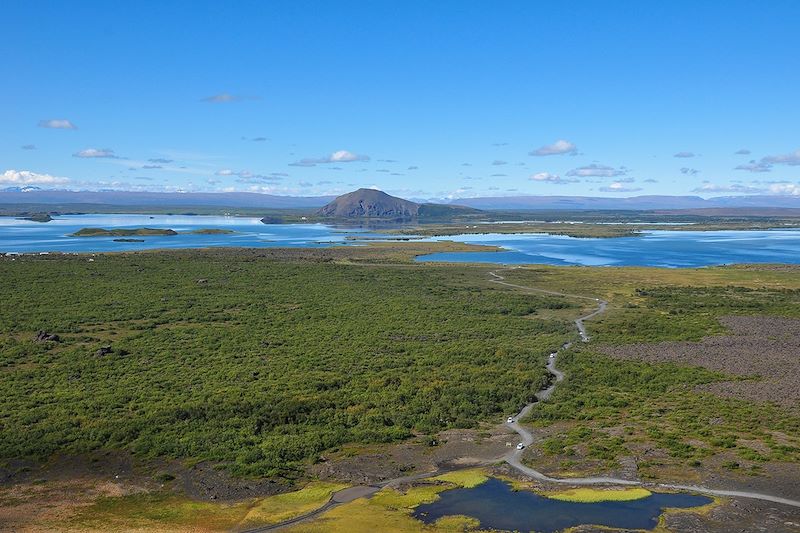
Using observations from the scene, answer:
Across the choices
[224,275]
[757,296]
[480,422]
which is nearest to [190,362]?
[480,422]

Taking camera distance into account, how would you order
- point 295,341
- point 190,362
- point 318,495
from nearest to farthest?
point 318,495 < point 190,362 < point 295,341

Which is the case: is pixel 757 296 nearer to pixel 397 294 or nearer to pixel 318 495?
pixel 397 294

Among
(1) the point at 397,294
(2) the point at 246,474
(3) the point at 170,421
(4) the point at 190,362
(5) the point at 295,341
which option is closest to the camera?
(2) the point at 246,474

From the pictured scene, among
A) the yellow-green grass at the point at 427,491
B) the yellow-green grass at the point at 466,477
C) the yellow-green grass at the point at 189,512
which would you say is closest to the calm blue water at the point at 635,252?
the yellow-green grass at the point at 466,477

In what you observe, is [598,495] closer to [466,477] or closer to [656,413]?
[466,477]

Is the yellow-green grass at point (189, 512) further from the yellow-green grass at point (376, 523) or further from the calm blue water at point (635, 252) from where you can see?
the calm blue water at point (635, 252)

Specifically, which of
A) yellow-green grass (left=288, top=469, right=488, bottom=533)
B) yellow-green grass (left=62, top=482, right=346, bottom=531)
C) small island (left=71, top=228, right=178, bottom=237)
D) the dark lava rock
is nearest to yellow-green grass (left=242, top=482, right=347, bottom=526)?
yellow-green grass (left=62, top=482, right=346, bottom=531)

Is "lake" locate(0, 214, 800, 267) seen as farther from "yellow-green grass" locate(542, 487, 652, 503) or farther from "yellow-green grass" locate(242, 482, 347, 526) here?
"yellow-green grass" locate(242, 482, 347, 526)
